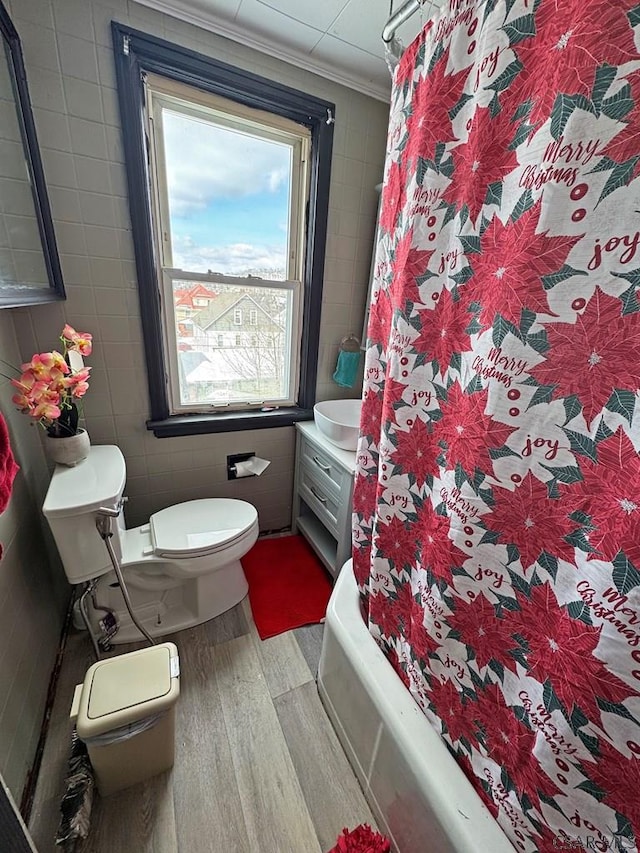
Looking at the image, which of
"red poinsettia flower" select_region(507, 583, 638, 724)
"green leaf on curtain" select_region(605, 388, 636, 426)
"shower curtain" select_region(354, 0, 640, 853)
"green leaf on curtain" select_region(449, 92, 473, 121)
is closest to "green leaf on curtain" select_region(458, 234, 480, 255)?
"shower curtain" select_region(354, 0, 640, 853)

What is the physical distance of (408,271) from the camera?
76cm

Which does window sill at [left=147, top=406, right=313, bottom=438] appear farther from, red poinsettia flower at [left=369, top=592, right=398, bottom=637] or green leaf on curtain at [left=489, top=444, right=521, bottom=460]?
green leaf on curtain at [left=489, top=444, right=521, bottom=460]

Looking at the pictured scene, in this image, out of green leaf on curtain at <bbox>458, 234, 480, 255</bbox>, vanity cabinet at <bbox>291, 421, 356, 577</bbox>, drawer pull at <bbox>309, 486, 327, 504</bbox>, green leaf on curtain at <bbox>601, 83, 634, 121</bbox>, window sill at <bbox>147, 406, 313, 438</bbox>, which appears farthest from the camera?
drawer pull at <bbox>309, 486, 327, 504</bbox>

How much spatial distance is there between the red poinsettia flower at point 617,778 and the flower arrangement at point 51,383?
1.46 meters

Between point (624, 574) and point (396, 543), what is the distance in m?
0.53

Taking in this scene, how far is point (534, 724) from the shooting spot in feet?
1.96

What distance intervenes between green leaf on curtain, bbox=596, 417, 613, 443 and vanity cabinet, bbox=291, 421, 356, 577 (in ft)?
3.19

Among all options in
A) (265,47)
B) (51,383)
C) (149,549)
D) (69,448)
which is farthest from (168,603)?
(265,47)

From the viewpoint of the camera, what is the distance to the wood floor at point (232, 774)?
35.9 inches

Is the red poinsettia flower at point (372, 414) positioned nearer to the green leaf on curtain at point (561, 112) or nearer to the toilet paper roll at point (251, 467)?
the green leaf on curtain at point (561, 112)

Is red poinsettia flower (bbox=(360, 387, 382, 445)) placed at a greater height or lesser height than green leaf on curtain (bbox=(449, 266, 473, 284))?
lesser

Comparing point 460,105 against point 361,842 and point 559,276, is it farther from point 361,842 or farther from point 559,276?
point 361,842

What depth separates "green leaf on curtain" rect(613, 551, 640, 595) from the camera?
45cm

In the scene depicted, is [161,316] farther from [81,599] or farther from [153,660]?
[153,660]
